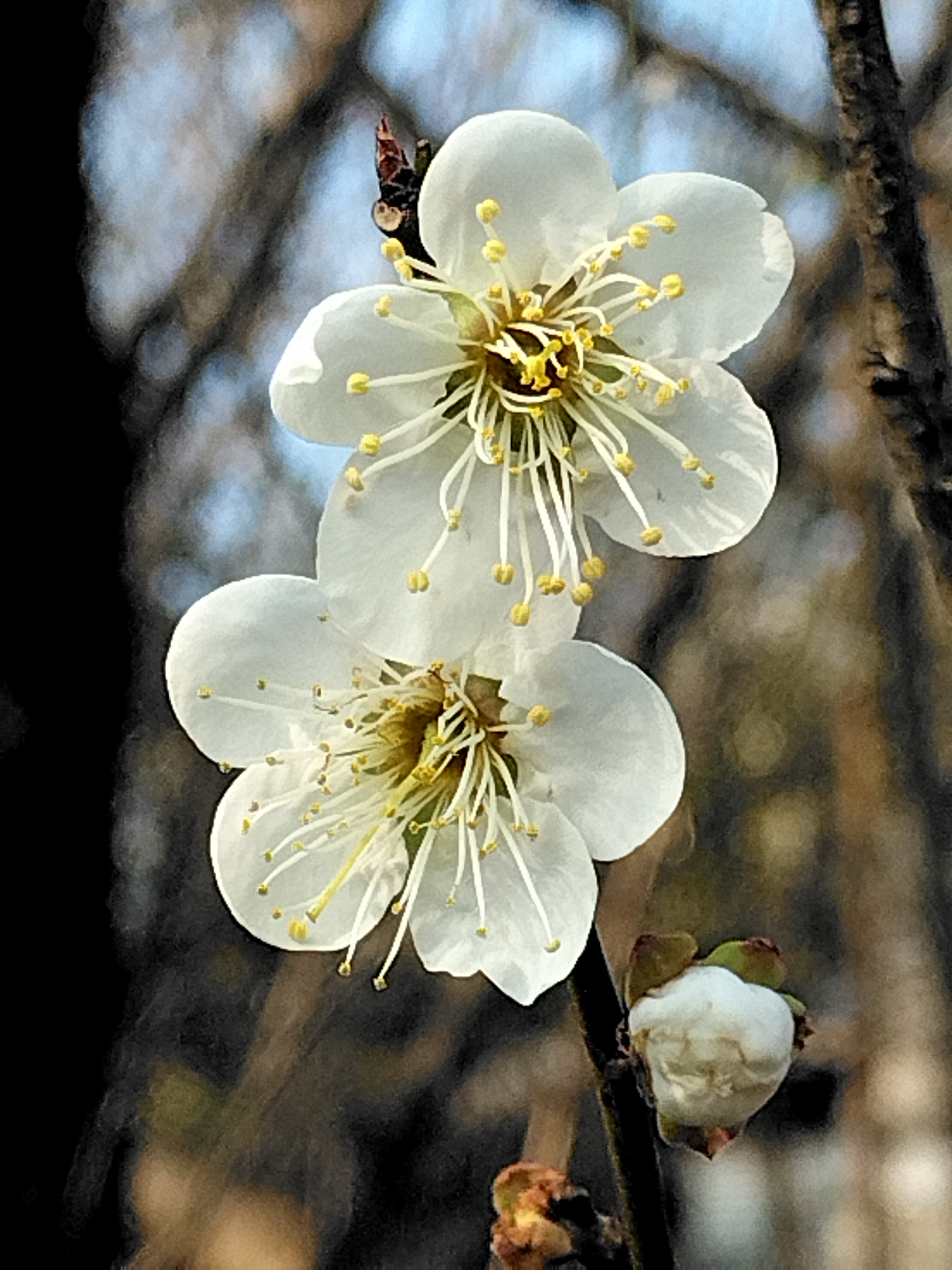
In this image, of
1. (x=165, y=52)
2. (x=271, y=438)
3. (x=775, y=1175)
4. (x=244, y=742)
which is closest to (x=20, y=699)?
(x=271, y=438)

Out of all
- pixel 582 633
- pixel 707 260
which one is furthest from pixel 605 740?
pixel 582 633

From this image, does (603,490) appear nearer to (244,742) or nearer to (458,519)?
(458,519)

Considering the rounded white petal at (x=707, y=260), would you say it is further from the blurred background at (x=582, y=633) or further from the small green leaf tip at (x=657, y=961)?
the blurred background at (x=582, y=633)

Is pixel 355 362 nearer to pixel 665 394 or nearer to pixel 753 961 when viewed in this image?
pixel 665 394

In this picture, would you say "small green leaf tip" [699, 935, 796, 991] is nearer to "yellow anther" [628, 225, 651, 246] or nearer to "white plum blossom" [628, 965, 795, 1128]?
"white plum blossom" [628, 965, 795, 1128]

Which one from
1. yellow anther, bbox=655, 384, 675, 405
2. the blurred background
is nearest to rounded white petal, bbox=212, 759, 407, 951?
yellow anther, bbox=655, 384, 675, 405

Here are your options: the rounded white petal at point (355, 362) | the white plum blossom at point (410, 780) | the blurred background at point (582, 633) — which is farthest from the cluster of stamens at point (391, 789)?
the blurred background at point (582, 633)
